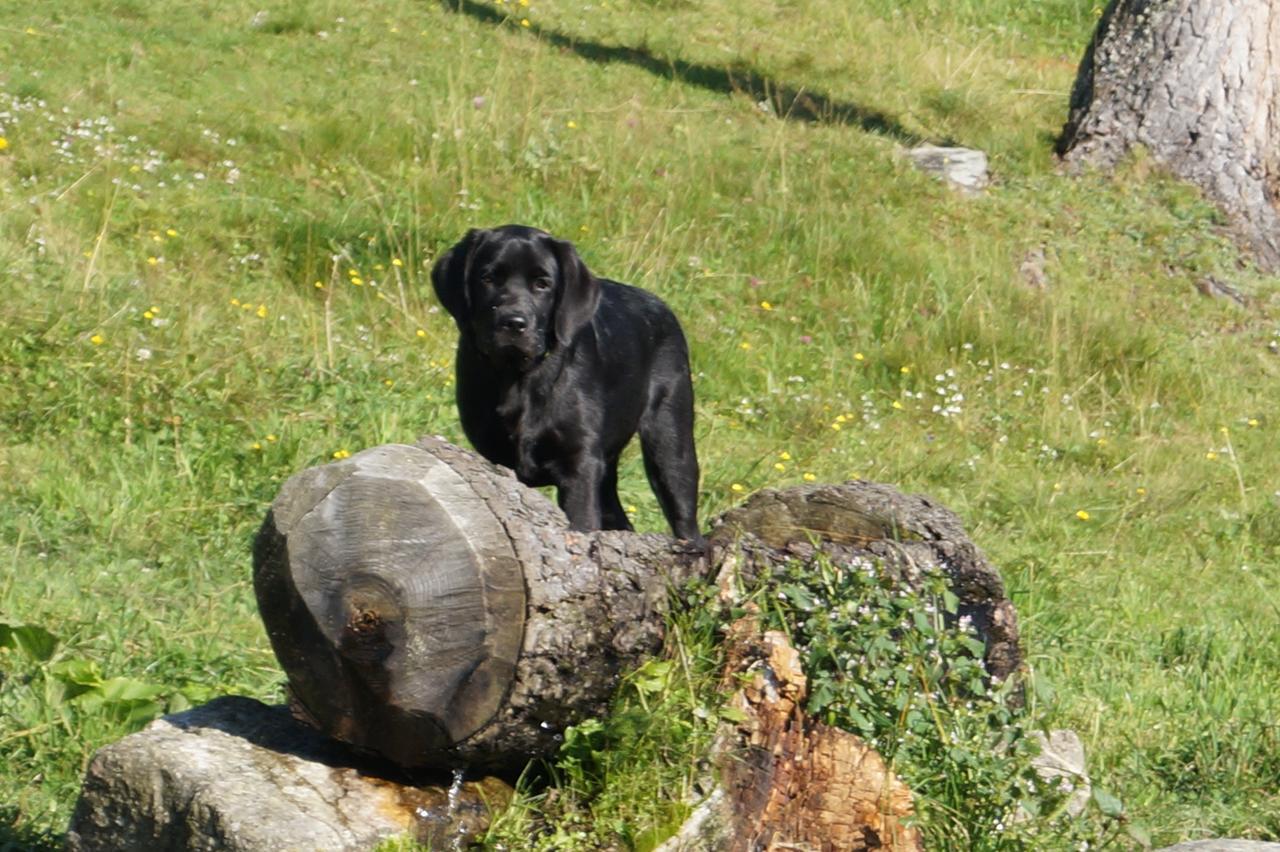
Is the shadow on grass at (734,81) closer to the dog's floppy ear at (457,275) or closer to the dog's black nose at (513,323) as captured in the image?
the dog's floppy ear at (457,275)

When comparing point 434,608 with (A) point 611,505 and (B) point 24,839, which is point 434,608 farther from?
(A) point 611,505

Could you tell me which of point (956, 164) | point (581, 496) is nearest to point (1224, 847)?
point (581, 496)

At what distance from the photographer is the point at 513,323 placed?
523 cm

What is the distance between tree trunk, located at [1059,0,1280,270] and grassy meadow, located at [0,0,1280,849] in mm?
315

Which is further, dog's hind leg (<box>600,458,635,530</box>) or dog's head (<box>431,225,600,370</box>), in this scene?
dog's hind leg (<box>600,458,635,530</box>)

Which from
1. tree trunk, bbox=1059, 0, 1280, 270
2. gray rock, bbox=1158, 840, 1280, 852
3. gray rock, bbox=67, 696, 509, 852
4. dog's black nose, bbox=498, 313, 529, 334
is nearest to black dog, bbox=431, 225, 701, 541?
dog's black nose, bbox=498, 313, 529, 334

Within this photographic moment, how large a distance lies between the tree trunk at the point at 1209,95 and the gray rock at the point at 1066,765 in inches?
324

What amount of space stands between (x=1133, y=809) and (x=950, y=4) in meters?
12.9

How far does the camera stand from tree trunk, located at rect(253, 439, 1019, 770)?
3314mm

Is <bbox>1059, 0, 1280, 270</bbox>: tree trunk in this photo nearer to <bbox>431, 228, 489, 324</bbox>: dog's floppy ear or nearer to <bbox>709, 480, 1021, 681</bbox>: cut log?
<bbox>431, 228, 489, 324</bbox>: dog's floppy ear

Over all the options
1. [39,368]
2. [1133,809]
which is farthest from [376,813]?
[39,368]

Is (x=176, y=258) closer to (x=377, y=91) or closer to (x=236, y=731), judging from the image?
(x=377, y=91)

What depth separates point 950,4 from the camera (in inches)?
640

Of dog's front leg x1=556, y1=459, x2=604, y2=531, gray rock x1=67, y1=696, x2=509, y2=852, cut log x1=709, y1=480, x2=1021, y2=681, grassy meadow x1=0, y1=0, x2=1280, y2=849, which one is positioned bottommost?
grassy meadow x1=0, y1=0, x2=1280, y2=849
